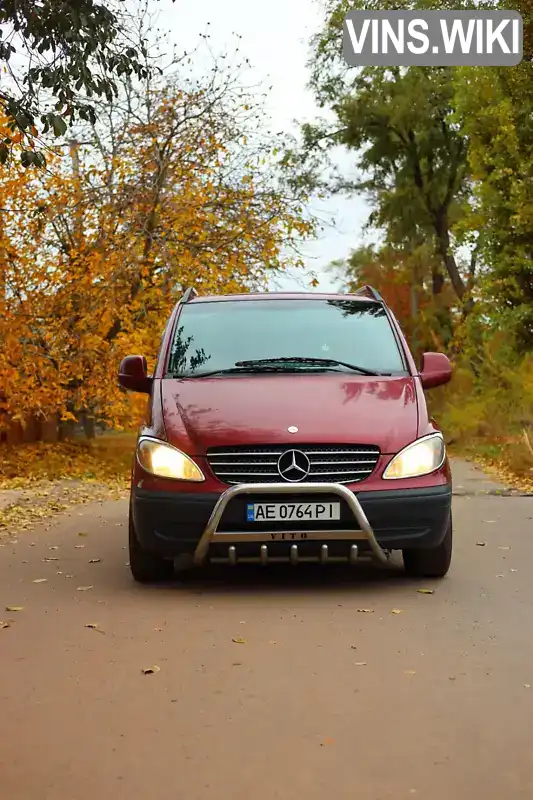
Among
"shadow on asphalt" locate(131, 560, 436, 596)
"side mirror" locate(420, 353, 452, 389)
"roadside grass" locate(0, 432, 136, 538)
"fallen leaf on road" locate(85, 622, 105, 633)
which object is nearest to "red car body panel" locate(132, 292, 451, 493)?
"side mirror" locate(420, 353, 452, 389)

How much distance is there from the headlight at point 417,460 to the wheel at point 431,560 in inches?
18.0

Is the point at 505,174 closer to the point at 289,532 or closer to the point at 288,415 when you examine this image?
the point at 288,415

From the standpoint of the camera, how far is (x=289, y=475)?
804 cm

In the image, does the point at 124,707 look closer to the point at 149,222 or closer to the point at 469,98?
the point at 149,222

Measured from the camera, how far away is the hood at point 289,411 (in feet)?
26.6

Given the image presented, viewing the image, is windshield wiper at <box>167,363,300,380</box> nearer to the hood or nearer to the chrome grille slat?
the hood

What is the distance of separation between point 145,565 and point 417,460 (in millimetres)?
1921

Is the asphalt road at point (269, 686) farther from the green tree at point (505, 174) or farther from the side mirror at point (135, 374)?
the green tree at point (505, 174)

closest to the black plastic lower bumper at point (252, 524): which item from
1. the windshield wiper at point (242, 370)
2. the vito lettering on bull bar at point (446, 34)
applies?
the windshield wiper at point (242, 370)

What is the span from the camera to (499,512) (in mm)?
13773

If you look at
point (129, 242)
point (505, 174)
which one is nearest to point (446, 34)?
point (505, 174)

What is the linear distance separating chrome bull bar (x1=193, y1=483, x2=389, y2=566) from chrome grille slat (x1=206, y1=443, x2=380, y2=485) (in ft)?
0.30

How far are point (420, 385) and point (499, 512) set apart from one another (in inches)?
205

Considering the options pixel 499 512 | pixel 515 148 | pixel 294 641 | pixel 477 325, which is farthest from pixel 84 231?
pixel 294 641
